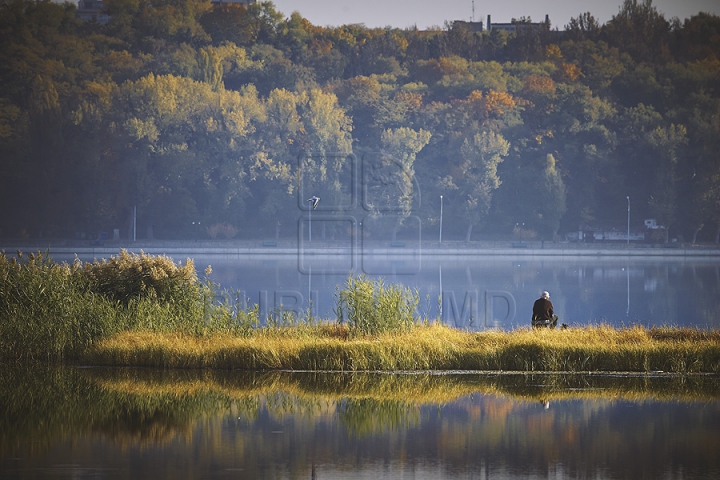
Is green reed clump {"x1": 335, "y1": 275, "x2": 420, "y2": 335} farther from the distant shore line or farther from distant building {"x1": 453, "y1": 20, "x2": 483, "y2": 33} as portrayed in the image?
distant building {"x1": 453, "y1": 20, "x2": 483, "y2": 33}

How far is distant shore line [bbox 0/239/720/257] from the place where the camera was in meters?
68.6

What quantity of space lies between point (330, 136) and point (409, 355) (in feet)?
214

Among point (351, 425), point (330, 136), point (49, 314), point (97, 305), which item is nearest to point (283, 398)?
point (351, 425)

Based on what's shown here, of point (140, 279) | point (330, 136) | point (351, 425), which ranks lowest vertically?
point (351, 425)

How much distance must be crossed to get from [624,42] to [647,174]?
20.4 m

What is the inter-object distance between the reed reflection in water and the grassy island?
420mm

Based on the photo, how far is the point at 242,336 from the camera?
14.6m

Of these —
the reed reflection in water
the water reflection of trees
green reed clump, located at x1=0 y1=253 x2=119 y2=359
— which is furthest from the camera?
green reed clump, located at x1=0 y1=253 x2=119 y2=359

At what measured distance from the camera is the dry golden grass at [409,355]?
43.2 feet

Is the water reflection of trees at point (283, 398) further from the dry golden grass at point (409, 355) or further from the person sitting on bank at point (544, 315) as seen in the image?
the person sitting on bank at point (544, 315)

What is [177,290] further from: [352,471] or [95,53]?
[95,53]

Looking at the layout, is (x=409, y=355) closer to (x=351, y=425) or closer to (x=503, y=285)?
(x=351, y=425)

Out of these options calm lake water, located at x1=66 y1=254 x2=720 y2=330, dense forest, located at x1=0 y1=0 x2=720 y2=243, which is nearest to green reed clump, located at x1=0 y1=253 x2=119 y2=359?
calm lake water, located at x1=66 y1=254 x2=720 y2=330

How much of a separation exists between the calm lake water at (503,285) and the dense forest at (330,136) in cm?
739
